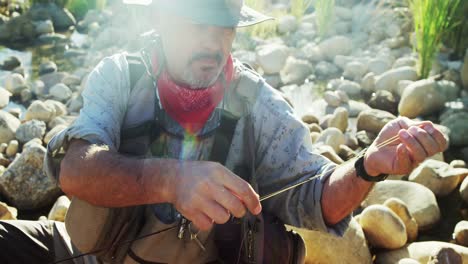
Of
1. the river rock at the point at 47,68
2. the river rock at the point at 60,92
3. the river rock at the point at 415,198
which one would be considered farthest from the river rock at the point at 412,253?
the river rock at the point at 47,68

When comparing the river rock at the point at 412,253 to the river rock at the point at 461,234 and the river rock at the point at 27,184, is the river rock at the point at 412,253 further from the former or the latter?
the river rock at the point at 27,184

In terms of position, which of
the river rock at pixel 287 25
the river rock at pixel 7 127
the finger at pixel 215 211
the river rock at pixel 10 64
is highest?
the finger at pixel 215 211

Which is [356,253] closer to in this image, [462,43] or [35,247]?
[35,247]

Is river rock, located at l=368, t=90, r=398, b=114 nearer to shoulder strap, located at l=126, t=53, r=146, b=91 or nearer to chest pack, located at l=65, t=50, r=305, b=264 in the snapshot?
chest pack, located at l=65, t=50, r=305, b=264

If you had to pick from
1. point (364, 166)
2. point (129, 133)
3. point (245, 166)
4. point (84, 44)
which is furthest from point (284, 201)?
point (84, 44)

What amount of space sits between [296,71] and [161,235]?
422 centimetres

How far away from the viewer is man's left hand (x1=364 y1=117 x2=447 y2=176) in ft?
4.89

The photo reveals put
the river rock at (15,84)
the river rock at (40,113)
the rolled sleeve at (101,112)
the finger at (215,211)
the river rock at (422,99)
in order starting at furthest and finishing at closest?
the river rock at (15,84)
the river rock at (40,113)
the river rock at (422,99)
the rolled sleeve at (101,112)
the finger at (215,211)

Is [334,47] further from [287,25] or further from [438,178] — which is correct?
[438,178]

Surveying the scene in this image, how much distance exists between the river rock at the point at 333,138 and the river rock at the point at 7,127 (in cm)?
240

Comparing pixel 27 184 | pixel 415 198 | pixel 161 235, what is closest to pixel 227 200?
pixel 161 235

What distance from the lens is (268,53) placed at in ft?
19.1

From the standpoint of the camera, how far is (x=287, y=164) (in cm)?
192

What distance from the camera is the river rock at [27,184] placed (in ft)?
11.1
